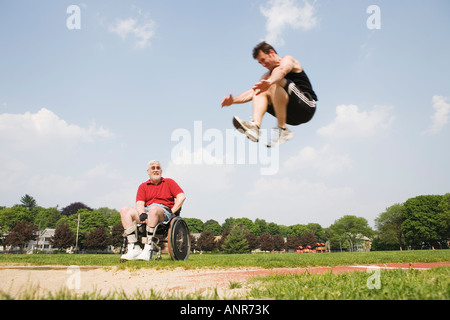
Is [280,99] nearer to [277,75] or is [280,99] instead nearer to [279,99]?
[279,99]

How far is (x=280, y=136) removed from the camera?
3.77 meters

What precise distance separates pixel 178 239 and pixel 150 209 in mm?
1131

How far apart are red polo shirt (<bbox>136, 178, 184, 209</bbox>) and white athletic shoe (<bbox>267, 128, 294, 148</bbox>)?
4108 millimetres

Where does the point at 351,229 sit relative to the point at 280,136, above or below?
below

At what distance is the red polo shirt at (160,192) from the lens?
7.16 metres

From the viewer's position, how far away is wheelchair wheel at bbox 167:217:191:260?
6602mm

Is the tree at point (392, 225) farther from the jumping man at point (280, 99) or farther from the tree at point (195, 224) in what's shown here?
the jumping man at point (280, 99)

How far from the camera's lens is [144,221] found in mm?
6629

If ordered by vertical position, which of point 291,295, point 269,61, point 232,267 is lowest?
point 232,267

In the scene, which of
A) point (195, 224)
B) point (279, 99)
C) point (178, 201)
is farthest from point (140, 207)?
point (195, 224)

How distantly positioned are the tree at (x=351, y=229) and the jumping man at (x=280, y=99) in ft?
345
